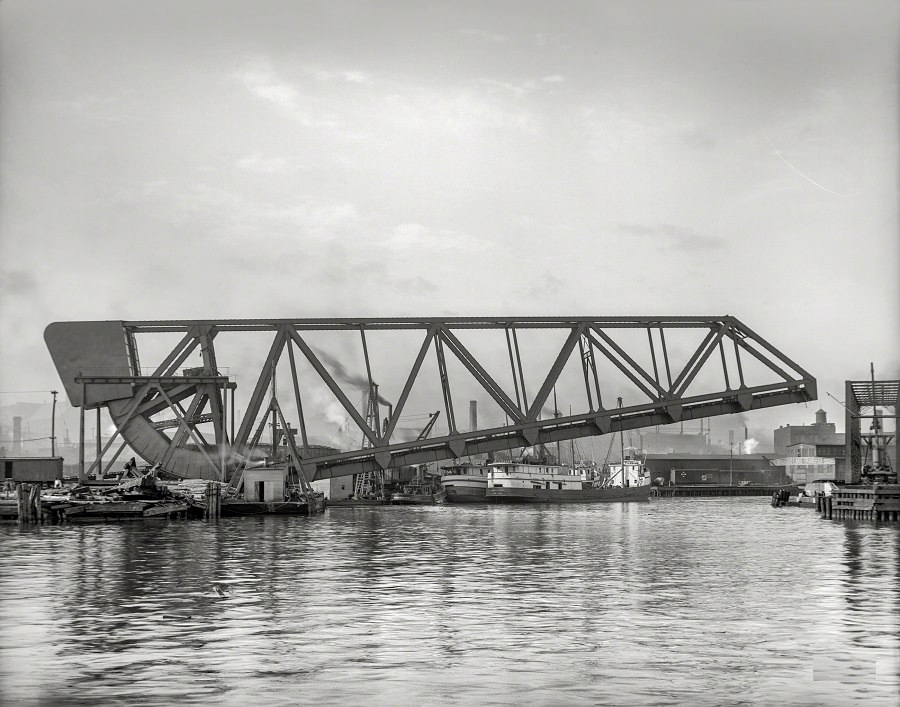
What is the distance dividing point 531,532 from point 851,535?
13532 mm

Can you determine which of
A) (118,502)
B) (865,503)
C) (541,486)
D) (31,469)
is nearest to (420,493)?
(541,486)

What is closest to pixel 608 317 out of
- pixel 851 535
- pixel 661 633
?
pixel 851 535

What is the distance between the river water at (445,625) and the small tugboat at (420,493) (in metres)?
59.9

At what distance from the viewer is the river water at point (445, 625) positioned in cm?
1446

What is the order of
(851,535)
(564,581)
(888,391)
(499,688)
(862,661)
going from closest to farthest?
1. (499,688)
2. (862,661)
3. (564,581)
4. (851,535)
5. (888,391)

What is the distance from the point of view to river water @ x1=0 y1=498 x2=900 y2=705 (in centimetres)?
1446

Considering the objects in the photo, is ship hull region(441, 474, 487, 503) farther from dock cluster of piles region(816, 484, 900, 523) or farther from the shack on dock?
the shack on dock

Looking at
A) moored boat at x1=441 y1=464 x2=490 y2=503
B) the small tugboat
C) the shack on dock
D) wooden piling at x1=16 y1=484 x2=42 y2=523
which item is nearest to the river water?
wooden piling at x1=16 y1=484 x2=42 y2=523

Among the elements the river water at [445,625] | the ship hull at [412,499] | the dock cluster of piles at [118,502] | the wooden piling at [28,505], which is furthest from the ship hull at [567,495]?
the river water at [445,625]

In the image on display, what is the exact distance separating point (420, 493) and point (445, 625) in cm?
9114

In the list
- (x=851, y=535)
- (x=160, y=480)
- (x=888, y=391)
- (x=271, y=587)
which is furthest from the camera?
(x=888, y=391)

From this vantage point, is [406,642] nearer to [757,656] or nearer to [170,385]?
[757,656]

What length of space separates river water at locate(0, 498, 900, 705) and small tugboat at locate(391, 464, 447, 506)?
59.9 m

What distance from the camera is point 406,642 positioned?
1800 cm
